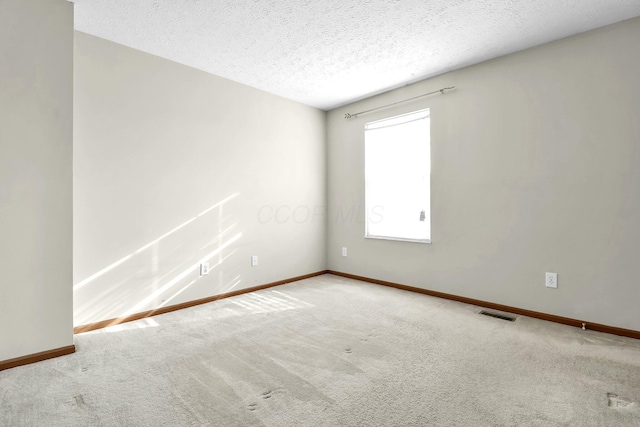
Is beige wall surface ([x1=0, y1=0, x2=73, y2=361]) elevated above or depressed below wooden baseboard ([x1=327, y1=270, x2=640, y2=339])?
above

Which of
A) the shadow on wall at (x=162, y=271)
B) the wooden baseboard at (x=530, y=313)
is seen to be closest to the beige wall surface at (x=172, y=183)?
the shadow on wall at (x=162, y=271)

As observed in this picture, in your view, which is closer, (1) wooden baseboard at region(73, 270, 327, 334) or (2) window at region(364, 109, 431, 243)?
(1) wooden baseboard at region(73, 270, 327, 334)

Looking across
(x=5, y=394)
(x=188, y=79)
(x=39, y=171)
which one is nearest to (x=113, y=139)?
(x=39, y=171)

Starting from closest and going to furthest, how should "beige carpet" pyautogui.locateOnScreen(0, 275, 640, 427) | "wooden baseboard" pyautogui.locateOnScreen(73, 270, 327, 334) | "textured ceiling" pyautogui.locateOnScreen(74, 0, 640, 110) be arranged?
"beige carpet" pyautogui.locateOnScreen(0, 275, 640, 427)
"textured ceiling" pyautogui.locateOnScreen(74, 0, 640, 110)
"wooden baseboard" pyautogui.locateOnScreen(73, 270, 327, 334)

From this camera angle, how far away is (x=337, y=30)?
2594 millimetres

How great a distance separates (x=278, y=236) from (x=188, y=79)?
6.96ft

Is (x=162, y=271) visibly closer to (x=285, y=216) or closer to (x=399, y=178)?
(x=285, y=216)

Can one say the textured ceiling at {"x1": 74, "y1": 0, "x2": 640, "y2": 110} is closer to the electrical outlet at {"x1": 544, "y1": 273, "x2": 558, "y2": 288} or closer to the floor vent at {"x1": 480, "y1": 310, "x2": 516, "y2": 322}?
the electrical outlet at {"x1": 544, "y1": 273, "x2": 558, "y2": 288}

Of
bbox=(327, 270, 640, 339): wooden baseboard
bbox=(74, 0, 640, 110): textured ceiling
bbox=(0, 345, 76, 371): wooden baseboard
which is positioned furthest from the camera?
bbox=(327, 270, 640, 339): wooden baseboard

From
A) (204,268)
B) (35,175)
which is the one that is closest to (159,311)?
(204,268)

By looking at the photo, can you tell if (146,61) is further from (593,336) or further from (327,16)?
(593,336)

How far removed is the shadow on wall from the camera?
2.70m

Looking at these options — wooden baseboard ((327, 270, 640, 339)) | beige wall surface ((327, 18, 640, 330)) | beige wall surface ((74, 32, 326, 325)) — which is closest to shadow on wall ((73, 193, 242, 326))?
beige wall surface ((74, 32, 326, 325))

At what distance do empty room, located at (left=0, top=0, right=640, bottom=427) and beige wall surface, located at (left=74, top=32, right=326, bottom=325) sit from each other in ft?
0.07
